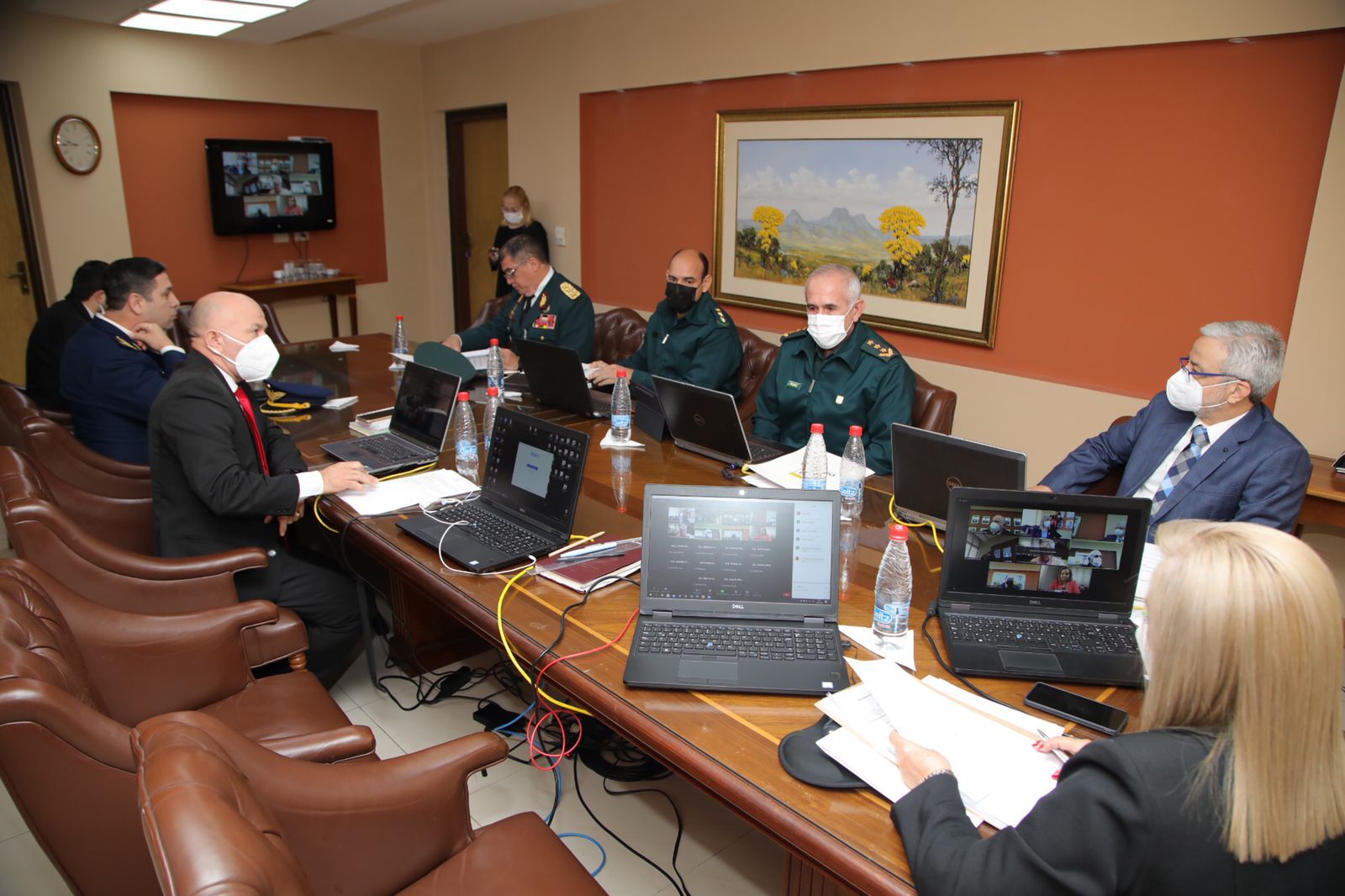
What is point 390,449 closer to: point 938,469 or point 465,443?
point 465,443

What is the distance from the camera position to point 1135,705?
1475 millimetres

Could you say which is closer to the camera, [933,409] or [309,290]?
[933,409]

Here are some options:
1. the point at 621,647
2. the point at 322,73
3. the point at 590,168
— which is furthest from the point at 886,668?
the point at 322,73

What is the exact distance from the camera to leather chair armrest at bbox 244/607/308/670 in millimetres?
2133

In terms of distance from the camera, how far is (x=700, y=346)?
3.86 metres

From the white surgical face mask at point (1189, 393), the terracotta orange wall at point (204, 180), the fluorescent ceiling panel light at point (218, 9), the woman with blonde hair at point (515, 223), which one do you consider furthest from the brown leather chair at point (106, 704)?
the terracotta orange wall at point (204, 180)

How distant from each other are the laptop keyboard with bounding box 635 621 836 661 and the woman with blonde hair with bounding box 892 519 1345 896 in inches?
23.4

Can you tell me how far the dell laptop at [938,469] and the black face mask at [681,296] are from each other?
179cm

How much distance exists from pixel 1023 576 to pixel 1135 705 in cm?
30

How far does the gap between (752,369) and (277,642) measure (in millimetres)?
2400

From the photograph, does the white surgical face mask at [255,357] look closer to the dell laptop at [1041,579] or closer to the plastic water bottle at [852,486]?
the plastic water bottle at [852,486]

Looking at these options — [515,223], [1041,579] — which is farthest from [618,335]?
[1041,579]

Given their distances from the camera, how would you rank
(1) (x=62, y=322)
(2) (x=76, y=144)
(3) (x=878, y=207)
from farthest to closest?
1. (2) (x=76, y=144)
2. (3) (x=878, y=207)
3. (1) (x=62, y=322)

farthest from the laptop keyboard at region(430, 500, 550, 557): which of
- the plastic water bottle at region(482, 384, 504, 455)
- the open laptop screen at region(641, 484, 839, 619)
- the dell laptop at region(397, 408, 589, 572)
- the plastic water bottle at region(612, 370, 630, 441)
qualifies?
the plastic water bottle at region(612, 370, 630, 441)
